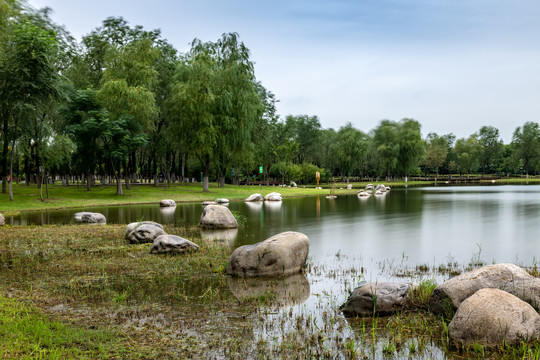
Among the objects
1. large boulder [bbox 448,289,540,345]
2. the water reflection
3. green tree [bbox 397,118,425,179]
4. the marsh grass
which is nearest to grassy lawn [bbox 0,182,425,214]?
the marsh grass

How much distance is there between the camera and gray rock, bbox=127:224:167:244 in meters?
16.2

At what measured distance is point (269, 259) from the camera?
11.6 metres

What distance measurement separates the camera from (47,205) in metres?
34.7

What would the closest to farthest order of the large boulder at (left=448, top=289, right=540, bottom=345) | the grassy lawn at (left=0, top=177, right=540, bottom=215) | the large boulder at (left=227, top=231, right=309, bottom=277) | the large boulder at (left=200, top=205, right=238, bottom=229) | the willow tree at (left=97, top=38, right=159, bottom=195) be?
the large boulder at (left=448, top=289, right=540, bottom=345) < the large boulder at (left=227, top=231, right=309, bottom=277) < the large boulder at (left=200, top=205, right=238, bottom=229) < the grassy lawn at (left=0, top=177, right=540, bottom=215) < the willow tree at (left=97, top=38, right=159, bottom=195)

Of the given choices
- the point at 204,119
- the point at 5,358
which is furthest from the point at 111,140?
the point at 5,358

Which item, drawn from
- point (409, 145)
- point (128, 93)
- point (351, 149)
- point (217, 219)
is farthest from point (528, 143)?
point (217, 219)

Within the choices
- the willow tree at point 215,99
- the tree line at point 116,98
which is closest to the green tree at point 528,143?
the tree line at point 116,98

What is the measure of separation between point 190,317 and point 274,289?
2.71 metres

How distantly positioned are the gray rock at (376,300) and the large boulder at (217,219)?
13.3m

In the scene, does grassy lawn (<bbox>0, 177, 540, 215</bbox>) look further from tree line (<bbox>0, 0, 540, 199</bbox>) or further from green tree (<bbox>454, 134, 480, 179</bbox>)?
green tree (<bbox>454, 134, 480, 179</bbox>)

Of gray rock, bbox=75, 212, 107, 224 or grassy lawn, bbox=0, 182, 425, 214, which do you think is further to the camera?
grassy lawn, bbox=0, 182, 425, 214

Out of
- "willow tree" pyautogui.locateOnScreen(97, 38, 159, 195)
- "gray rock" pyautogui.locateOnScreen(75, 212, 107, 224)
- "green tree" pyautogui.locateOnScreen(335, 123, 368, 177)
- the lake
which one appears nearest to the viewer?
the lake

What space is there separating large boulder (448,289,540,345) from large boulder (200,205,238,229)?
50.7ft

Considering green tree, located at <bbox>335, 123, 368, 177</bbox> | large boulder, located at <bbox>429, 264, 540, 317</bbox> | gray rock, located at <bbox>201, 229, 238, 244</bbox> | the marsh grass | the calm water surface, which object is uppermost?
green tree, located at <bbox>335, 123, 368, 177</bbox>
